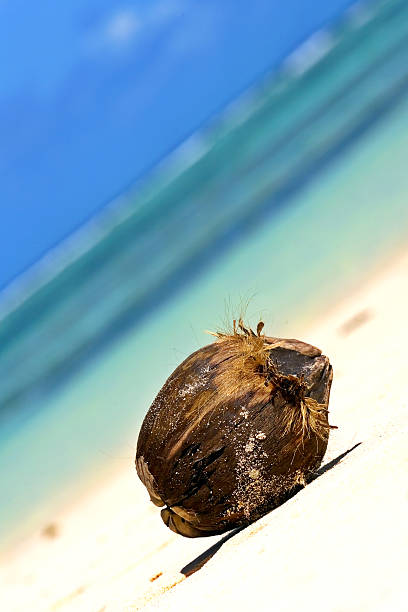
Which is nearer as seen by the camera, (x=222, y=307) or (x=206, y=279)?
(x=222, y=307)

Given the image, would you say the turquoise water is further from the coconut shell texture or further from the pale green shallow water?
the coconut shell texture

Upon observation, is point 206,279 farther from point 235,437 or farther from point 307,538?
point 307,538

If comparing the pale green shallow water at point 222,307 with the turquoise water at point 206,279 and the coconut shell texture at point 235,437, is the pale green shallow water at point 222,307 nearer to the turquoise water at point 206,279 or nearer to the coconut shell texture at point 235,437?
the turquoise water at point 206,279

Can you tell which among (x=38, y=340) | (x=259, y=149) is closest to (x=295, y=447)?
(x=38, y=340)

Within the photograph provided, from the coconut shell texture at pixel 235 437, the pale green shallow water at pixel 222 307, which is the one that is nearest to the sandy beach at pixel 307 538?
the coconut shell texture at pixel 235 437

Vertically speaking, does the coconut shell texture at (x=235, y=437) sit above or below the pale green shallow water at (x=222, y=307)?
below

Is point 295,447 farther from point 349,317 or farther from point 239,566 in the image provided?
point 349,317

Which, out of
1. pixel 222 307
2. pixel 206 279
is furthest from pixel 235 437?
pixel 206 279
